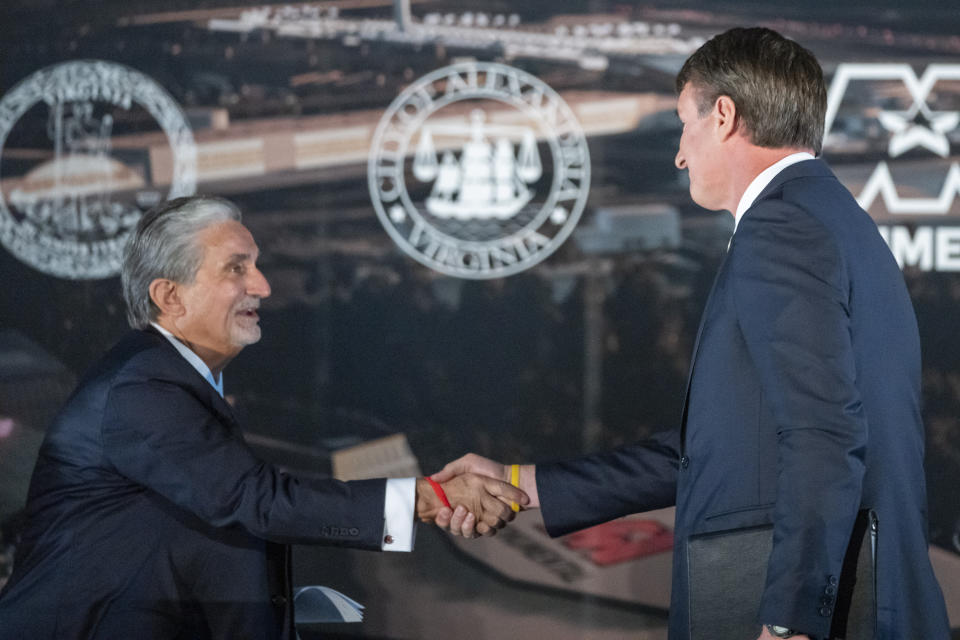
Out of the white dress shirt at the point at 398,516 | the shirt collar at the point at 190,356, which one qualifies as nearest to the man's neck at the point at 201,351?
the shirt collar at the point at 190,356

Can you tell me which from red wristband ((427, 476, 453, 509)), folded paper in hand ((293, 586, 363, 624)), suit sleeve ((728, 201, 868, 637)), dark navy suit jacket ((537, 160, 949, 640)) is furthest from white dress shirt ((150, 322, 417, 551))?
suit sleeve ((728, 201, 868, 637))

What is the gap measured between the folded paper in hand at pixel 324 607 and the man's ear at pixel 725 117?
4.12 ft

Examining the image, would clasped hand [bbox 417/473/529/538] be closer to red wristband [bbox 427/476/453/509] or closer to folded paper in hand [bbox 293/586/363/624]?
red wristband [bbox 427/476/453/509]

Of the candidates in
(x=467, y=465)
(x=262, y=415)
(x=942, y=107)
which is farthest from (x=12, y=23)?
(x=942, y=107)

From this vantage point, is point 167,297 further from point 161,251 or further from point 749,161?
point 749,161

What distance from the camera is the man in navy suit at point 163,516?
5.98 feet

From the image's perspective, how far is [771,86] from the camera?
5.27ft

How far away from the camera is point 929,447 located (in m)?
3.21

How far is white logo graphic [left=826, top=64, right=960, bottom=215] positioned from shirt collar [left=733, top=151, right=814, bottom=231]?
1.66 meters

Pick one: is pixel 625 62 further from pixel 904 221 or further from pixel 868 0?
pixel 904 221

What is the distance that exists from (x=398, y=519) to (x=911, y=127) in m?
2.21

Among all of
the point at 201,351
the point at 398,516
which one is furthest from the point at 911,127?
the point at 201,351

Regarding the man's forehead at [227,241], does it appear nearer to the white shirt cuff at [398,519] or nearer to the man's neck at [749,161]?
the white shirt cuff at [398,519]

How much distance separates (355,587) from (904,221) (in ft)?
7.32
